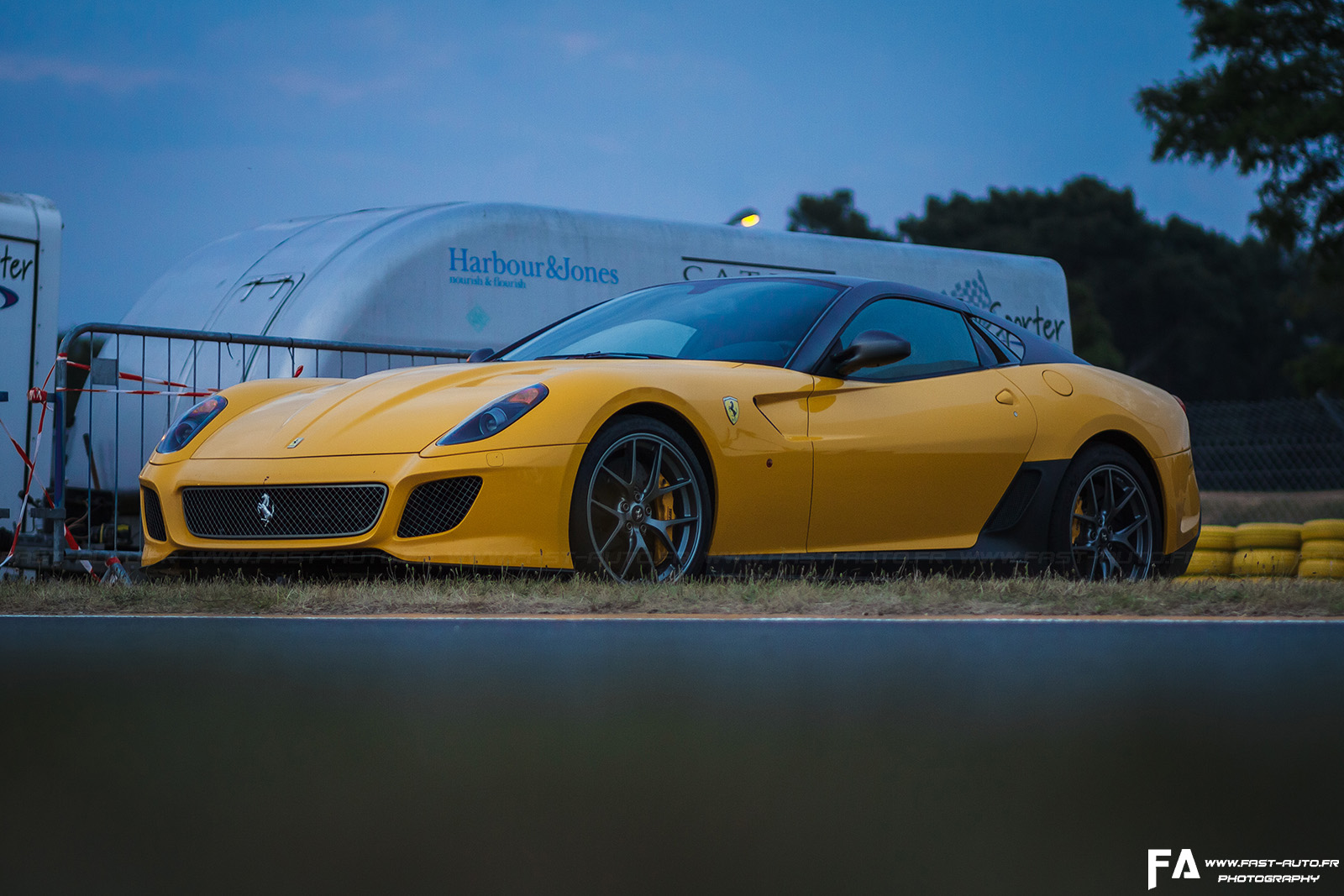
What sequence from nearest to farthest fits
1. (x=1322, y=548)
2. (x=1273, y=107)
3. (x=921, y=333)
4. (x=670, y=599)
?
(x=670, y=599) → (x=921, y=333) → (x=1322, y=548) → (x=1273, y=107)

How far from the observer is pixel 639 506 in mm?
4859

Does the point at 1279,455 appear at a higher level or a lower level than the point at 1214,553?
higher

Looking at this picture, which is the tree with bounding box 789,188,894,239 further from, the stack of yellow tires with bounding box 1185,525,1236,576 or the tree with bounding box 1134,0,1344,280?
the stack of yellow tires with bounding box 1185,525,1236,576

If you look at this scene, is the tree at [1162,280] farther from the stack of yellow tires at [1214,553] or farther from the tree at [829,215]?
the stack of yellow tires at [1214,553]

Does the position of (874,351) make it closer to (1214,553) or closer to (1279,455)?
(1214,553)

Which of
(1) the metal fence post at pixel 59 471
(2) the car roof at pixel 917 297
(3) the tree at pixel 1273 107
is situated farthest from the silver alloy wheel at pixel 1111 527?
(3) the tree at pixel 1273 107

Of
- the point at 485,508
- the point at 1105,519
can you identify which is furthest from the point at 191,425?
the point at 1105,519

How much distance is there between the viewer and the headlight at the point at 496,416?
4648 millimetres

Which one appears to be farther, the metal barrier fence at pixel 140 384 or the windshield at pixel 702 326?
the metal barrier fence at pixel 140 384

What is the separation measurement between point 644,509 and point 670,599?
40.8 inches

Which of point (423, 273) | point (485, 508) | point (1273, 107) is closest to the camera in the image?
point (485, 508)

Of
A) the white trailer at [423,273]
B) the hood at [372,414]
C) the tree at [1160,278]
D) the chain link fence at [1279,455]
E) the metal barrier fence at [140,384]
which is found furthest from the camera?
the tree at [1160,278]

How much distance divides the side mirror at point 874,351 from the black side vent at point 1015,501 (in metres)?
0.75

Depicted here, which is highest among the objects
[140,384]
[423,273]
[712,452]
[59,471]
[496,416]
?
[423,273]
